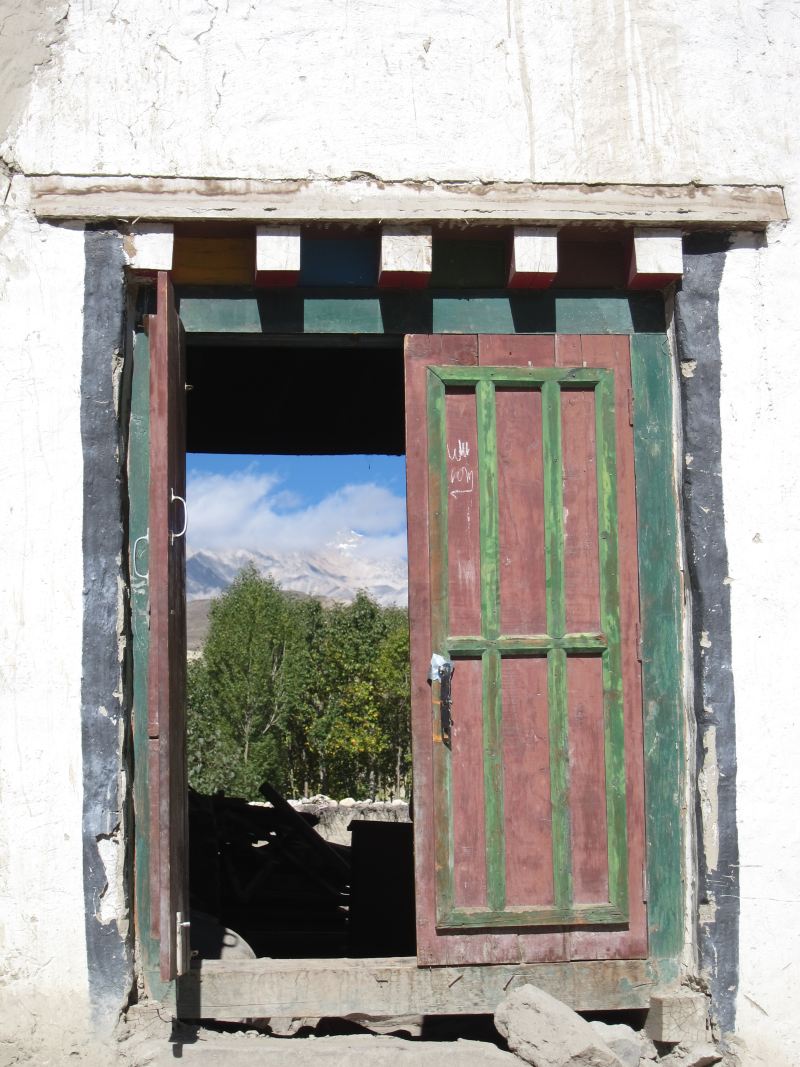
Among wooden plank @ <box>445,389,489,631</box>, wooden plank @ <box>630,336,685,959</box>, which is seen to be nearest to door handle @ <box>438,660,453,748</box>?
wooden plank @ <box>445,389,489,631</box>

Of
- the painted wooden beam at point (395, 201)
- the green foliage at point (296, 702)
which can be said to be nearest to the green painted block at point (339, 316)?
the painted wooden beam at point (395, 201)

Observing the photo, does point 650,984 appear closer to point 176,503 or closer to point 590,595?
point 590,595

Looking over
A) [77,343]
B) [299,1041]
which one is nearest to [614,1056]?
[299,1041]

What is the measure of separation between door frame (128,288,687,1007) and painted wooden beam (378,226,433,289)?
0.18m

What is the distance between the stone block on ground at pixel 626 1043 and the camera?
11.8 ft

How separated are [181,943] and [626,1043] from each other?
1510 millimetres

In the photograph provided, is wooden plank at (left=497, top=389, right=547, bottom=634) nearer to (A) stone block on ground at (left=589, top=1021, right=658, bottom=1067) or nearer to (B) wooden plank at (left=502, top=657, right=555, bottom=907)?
(B) wooden plank at (left=502, top=657, right=555, bottom=907)

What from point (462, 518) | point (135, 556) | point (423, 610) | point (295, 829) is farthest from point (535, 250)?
point (295, 829)

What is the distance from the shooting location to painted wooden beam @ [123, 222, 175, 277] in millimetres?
3846

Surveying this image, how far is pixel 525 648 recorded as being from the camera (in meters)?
3.88

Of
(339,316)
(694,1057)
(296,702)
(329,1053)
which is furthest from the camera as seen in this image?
(296,702)

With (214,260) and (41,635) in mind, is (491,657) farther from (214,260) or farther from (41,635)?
(214,260)

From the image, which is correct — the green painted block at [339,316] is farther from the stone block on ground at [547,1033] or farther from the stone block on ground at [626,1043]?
the stone block on ground at [626,1043]

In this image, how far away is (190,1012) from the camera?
3746 mm
